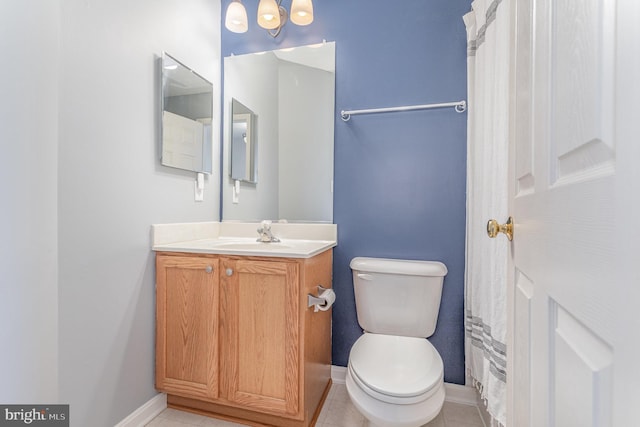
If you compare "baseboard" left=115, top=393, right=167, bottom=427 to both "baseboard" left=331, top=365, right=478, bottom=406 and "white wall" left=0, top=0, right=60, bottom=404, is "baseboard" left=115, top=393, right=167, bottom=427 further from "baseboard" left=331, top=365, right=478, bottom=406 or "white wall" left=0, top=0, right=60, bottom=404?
"baseboard" left=331, top=365, right=478, bottom=406

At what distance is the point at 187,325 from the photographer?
57.2 inches

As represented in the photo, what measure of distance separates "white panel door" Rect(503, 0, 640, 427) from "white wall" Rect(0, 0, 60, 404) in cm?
146

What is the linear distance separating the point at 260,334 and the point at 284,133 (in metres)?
1.21

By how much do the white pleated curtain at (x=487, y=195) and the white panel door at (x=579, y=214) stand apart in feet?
1.66

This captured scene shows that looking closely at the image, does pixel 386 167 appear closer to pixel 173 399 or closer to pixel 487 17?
pixel 487 17

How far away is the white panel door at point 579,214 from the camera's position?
0.97 ft

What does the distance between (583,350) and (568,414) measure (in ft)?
0.38

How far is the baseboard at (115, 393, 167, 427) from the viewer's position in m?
1.35

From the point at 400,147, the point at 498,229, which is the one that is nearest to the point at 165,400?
the point at 498,229

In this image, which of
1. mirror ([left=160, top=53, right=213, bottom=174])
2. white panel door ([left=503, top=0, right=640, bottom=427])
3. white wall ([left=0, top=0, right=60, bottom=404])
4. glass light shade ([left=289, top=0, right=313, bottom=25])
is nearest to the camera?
white panel door ([left=503, top=0, right=640, bottom=427])

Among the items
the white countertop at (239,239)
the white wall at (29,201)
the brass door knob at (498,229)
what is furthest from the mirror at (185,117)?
the brass door knob at (498,229)

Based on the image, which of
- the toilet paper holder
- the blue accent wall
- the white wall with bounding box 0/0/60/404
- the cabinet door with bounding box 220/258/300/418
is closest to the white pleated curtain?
the blue accent wall

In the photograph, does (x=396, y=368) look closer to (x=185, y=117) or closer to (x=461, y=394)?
(x=461, y=394)

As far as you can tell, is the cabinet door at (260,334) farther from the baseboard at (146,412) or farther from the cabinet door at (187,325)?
the baseboard at (146,412)
